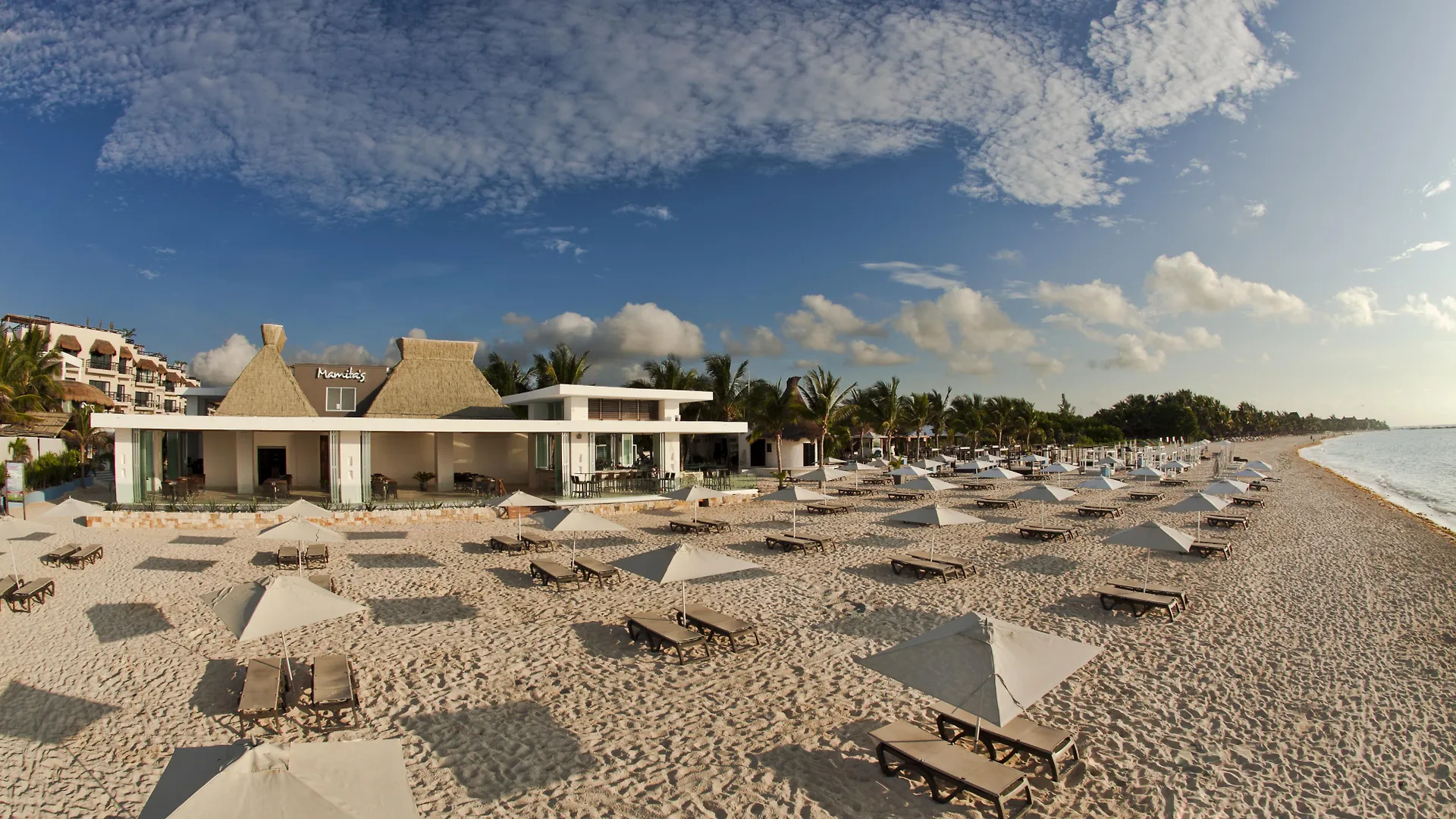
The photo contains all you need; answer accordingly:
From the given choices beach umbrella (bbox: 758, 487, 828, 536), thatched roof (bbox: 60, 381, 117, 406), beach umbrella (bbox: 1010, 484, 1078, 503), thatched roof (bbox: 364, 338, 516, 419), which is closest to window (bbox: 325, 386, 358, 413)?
thatched roof (bbox: 364, 338, 516, 419)

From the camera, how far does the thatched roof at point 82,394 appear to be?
136 ft

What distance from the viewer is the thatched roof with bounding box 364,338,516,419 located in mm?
27719

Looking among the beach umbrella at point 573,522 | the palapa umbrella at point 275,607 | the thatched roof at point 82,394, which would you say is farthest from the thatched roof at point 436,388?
the thatched roof at point 82,394

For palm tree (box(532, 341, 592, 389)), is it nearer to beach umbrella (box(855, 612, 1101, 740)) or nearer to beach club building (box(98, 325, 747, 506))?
beach club building (box(98, 325, 747, 506))

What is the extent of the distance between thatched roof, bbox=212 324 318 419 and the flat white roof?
7.66 meters

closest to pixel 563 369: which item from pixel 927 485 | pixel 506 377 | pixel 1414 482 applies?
pixel 506 377

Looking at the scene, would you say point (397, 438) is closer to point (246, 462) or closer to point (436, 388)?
point (436, 388)

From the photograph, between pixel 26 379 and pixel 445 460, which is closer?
pixel 445 460

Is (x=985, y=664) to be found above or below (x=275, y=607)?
below

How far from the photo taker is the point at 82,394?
44.3 m

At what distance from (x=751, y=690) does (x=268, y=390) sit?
24.7 metres

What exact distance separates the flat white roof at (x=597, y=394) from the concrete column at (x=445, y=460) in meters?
3.45

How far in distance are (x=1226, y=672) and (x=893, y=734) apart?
17.4 feet

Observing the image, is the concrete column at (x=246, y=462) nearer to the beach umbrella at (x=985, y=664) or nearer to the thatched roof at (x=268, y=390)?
the thatched roof at (x=268, y=390)
